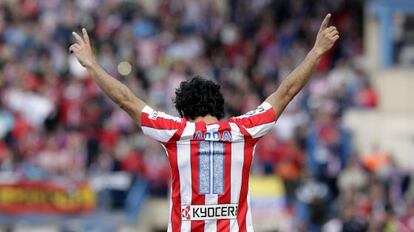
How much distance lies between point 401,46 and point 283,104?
15899mm

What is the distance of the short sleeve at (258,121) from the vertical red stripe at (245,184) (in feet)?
0.17

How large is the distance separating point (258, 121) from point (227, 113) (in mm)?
14035

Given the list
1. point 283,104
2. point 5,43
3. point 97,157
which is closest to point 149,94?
point 97,157

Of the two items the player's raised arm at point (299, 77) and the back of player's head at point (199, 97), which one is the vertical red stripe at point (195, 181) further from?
the player's raised arm at point (299, 77)

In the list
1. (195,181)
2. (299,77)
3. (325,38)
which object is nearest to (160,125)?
(195,181)

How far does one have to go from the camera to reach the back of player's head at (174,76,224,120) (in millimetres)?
7320

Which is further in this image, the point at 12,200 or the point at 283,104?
the point at 12,200

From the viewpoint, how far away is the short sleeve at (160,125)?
24.1 ft

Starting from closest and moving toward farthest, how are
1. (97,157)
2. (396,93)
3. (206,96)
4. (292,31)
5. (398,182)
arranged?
1. (206,96)
2. (398,182)
3. (97,157)
4. (396,93)
5. (292,31)

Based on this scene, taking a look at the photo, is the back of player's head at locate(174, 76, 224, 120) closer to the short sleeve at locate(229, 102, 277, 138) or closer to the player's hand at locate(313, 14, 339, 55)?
the short sleeve at locate(229, 102, 277, 138)

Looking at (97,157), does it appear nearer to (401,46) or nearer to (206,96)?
(401,46)

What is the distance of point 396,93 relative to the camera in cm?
2269

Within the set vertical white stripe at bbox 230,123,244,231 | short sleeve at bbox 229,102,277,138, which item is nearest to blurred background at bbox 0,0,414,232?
short sleeve at bbox 229,102,277,138

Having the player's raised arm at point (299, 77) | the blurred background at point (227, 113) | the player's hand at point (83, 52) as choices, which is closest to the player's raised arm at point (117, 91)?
the player's hand at point (83, 52)
